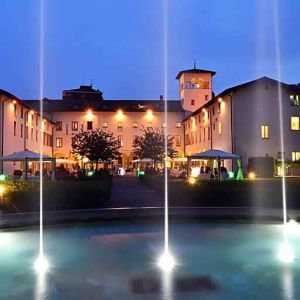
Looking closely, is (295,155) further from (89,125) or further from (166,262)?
(166,262)

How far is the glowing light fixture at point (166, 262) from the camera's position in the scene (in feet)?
25.6

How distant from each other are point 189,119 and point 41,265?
51469mm

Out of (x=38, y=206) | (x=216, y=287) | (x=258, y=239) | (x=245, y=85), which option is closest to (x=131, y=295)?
(x=216, y=287)

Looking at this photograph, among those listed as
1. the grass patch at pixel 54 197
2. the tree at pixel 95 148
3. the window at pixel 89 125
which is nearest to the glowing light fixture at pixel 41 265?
the grass patch at pixel 54 197

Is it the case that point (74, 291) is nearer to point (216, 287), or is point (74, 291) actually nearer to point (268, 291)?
point (216, 287)

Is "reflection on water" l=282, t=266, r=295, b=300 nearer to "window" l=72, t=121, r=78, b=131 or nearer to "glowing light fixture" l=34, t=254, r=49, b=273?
"glowing light fixture" l=34, t=254, r=49, b=273

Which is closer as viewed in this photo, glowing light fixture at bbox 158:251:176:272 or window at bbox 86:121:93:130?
glowing light fixture at bbox 158:251:176:272

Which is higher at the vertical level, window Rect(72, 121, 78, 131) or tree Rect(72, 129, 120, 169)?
window Rect(72, 121, 78, 131)

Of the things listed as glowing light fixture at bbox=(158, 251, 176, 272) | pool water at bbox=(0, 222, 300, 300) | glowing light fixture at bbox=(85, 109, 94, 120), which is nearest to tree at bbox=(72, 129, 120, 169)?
glowing light fixture at bbox=(85, 109, 94, 120)

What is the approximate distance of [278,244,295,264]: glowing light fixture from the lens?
27.8 ft

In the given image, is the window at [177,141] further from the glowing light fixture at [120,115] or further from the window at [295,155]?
the window at [295,155]

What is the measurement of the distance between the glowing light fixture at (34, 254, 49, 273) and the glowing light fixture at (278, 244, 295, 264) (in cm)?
417

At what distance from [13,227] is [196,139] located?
4363cm

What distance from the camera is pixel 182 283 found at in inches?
268
